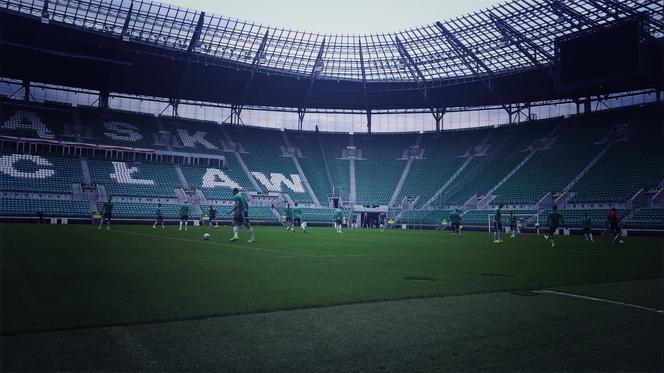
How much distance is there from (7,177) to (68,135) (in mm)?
9394

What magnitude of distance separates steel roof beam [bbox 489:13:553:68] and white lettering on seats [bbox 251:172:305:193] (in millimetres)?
27926

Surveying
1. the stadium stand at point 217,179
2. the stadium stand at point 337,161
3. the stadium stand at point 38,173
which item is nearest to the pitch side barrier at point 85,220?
the stadium stand at point 38,173

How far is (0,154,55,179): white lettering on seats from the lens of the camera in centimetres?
4225

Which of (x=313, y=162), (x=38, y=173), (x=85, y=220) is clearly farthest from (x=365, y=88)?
(x=38, y=173)

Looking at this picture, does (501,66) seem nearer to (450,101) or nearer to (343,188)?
(450,101)

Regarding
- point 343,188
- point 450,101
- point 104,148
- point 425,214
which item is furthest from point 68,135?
point 450,101

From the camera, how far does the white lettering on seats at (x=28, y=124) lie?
4694 centimetres

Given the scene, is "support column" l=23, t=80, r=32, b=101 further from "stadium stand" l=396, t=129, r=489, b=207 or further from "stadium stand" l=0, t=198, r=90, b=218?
"stadium stand" l=396, t=129, r=489, b=207

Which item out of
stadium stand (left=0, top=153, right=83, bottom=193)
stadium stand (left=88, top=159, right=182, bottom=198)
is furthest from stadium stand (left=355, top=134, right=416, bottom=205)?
stadium stand (left=0, top=153, right=83, bottom=193)

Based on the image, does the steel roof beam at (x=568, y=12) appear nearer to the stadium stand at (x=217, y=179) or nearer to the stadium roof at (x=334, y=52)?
the stadium roof at (x=334, y=52)

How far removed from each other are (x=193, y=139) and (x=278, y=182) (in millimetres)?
11746

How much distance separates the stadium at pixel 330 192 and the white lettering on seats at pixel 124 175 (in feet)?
1.28

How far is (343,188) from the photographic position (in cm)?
6028

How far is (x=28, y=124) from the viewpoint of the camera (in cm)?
4809
